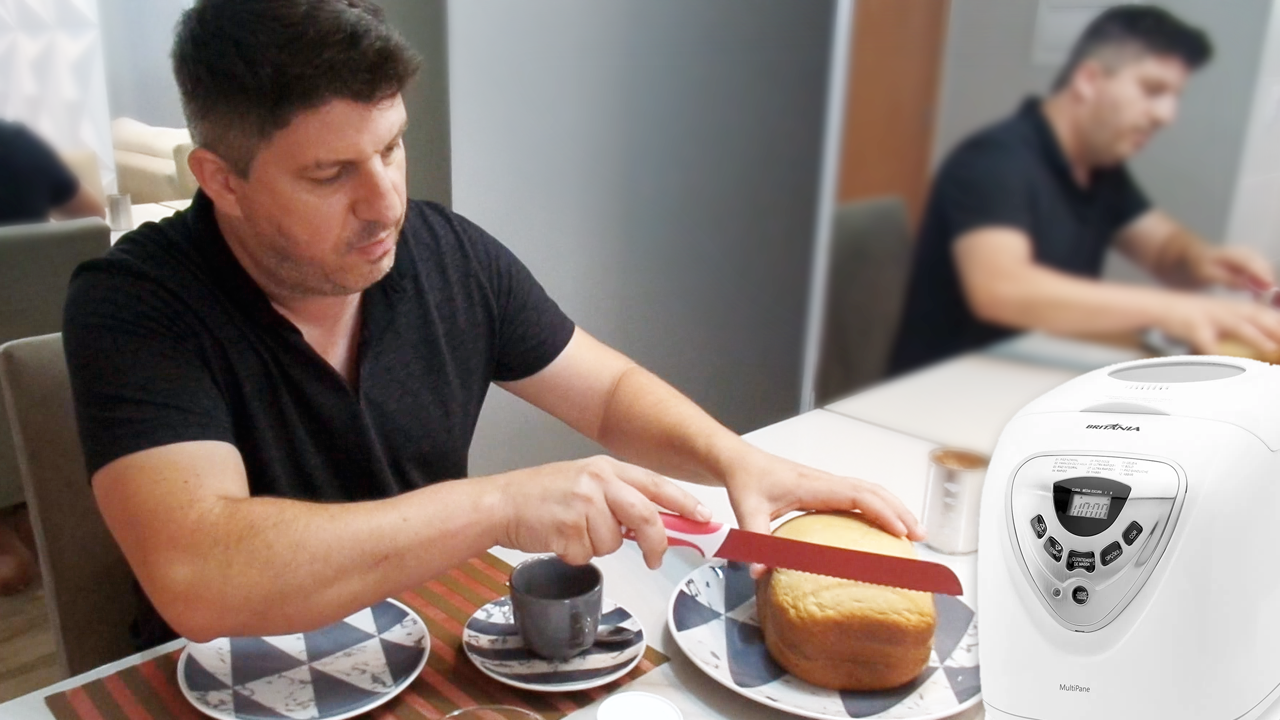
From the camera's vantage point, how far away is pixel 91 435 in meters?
0.74

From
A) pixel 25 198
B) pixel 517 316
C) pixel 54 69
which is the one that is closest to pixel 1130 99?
pixel 517 316

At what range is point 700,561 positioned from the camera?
2.69ft

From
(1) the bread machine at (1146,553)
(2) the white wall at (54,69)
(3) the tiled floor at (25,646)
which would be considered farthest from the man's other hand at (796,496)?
(2) the white wall at (54,69)

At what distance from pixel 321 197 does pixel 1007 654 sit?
69 cm

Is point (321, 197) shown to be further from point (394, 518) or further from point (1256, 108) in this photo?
point (1256, 108)

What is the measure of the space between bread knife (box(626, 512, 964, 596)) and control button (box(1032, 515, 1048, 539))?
0.14 meters

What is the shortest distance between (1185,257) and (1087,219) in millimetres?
28

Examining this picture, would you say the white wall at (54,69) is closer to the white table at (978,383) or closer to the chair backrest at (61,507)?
the chair backrest at (61,507)

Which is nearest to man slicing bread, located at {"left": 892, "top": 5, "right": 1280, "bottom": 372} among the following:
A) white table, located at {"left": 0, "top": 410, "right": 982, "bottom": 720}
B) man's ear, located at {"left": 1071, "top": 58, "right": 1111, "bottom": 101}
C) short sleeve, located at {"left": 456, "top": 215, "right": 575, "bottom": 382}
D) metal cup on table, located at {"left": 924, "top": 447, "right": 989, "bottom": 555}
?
man's ear, located at {"left": 1071, "top": 58, "right": 1111, "bottom": 101}

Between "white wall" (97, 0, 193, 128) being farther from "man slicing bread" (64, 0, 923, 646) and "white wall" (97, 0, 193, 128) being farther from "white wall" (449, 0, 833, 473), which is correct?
"man slicing bread" (64, 0, 923, 646)

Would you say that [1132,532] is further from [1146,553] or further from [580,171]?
[580,171]

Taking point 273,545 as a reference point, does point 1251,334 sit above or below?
above

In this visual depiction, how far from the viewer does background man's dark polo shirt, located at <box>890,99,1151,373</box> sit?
0.26 meters

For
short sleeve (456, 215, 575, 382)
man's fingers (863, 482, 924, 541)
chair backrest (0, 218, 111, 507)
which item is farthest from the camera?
chair backrest (0, 218, 111, 507)
